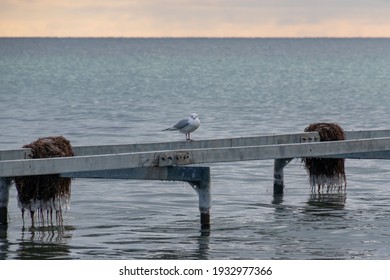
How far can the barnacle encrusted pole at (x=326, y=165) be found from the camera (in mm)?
23781

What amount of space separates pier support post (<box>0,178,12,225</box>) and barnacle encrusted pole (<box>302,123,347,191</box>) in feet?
20.2

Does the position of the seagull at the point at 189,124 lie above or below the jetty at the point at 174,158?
above

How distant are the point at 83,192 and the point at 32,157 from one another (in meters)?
6.26

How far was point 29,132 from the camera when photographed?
4331cm

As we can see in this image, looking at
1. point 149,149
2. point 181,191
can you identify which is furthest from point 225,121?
point 149,149

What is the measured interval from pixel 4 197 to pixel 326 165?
6.53 m

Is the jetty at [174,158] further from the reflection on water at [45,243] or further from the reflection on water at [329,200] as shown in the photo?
the reflection on water at [329,200]

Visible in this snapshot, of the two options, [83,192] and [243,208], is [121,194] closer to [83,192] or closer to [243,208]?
[83,192]

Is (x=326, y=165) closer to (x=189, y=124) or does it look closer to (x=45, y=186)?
(x=189, y=124)

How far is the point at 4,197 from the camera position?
20406mm

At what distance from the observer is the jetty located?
18.3 m

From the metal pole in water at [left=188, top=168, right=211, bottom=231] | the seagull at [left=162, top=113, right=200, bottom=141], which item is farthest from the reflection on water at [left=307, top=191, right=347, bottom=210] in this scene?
the metal pole in water at [left=188, top=168, right=211, bottom=231]

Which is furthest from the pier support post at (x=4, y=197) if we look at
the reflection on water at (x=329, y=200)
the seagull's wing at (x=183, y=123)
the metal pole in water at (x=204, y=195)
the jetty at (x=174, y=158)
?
the reflection on water at (x=329, y=200)

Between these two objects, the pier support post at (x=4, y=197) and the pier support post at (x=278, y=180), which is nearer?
the pier support post at (x=4, y=197)
